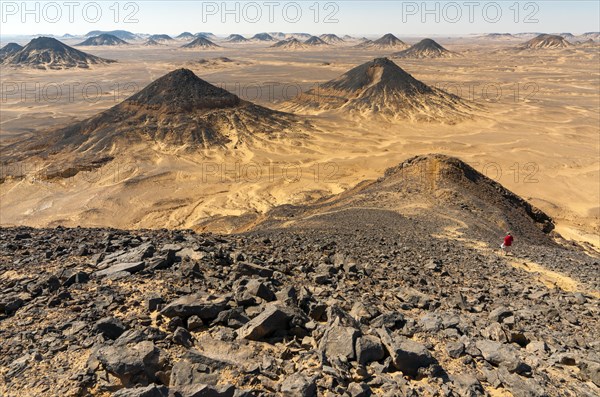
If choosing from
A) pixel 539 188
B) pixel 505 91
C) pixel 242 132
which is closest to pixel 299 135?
pixel 242 132

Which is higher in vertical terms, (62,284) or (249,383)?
(62,284)

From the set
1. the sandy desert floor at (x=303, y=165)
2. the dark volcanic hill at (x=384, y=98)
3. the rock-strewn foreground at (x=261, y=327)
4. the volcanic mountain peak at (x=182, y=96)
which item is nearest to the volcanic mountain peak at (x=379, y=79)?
the dark volcanic hill at (x=384, y=98)

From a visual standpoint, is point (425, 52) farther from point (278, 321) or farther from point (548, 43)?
point (278, 321)

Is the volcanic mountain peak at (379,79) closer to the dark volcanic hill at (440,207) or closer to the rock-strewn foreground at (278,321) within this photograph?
the dark volcanic hill at (440,207)

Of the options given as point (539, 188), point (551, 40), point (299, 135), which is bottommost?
point (539, 188)

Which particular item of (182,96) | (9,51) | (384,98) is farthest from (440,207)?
(9,51)

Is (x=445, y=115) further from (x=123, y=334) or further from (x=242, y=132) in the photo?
(x=123, y=334)
